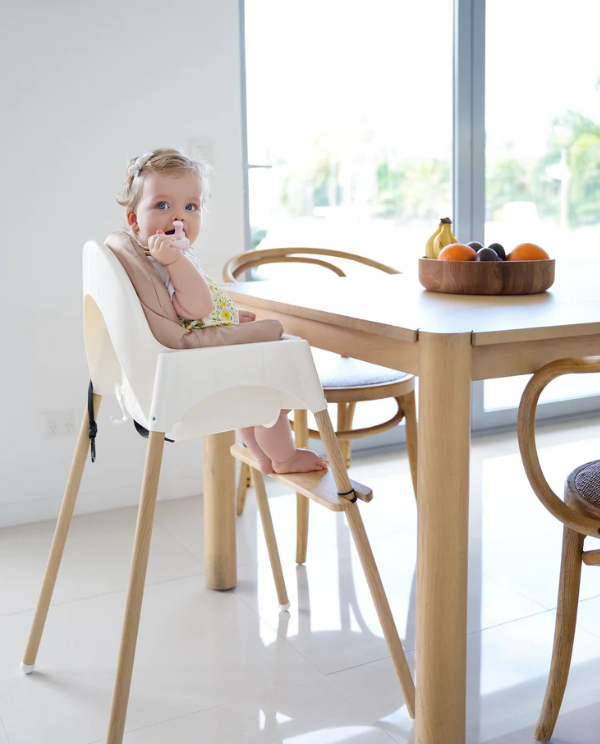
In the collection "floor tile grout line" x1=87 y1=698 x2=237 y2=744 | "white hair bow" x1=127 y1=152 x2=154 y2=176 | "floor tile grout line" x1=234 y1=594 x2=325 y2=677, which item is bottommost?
"floor tile grout line" x1=234 y1=594 x2=325 y2=677

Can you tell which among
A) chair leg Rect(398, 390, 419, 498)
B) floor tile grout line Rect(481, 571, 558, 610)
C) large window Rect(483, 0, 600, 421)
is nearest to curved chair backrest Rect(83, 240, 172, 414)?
chair leg Rect(398, 390, 419, 498)

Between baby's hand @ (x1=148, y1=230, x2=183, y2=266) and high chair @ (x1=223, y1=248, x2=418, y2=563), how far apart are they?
0.82 m

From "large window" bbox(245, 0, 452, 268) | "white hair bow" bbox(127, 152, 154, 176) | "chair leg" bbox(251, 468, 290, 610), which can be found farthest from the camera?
"large window" bbox(245, 0, 452, 268)

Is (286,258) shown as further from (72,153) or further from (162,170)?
(162,170)

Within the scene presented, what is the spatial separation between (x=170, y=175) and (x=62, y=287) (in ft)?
4.17

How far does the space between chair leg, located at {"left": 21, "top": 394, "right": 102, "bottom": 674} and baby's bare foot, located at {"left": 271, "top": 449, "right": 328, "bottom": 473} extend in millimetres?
403

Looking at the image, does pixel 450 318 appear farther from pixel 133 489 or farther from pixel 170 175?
pixel 133 489

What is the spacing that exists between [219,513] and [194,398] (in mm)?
832

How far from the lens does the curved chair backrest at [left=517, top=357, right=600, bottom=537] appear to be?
1.37m

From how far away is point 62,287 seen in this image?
2721 mm

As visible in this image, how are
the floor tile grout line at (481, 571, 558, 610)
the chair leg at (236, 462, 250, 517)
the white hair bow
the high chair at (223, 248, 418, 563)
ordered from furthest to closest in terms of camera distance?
the chair leg at (236, 462, 250, 517) < the high chair at (223, 248, 418, 563) < the floor tile grout line at (481, 571, 558, 610) < the white hair bow

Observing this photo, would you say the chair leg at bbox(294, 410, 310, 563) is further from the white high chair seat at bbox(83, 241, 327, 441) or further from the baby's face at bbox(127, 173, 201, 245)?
the baby's face at bbox(127, 173, 201, 245)

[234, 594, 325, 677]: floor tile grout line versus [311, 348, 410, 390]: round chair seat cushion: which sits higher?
[311, 348, 410, 390]: round chair seat cushion

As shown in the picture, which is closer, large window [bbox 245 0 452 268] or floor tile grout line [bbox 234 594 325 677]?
floor tile grout line [bbox 234 594 325 677]
